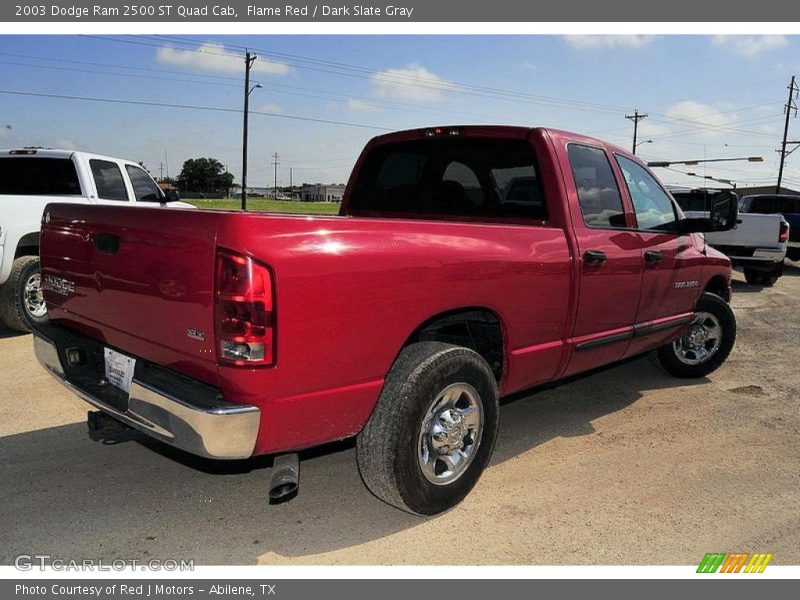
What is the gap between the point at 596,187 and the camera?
4168 millimetres

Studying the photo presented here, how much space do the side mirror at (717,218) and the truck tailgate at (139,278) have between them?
393 cm

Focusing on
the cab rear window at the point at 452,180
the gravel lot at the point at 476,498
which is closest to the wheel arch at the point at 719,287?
the gravel lot at the point at 476,498

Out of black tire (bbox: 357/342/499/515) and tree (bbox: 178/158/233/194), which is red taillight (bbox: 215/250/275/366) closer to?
black tire (bbox: 357/342/499/515)

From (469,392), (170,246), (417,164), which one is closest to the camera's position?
(170,246)

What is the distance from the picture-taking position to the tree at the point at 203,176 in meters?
109

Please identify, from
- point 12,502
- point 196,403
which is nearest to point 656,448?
point 196,403

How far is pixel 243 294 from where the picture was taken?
7.58 ft

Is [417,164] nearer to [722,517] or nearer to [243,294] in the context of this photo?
[243,294]

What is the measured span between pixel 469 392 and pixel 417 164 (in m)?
1.87

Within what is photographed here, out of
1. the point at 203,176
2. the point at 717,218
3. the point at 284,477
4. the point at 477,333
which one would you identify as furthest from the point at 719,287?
the point at 203,176

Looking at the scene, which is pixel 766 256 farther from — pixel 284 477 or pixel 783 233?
pixel 284 477

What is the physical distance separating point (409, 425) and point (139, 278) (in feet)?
4.40

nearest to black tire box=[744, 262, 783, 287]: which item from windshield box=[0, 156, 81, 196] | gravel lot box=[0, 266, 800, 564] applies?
gravel lot box=[0, 266, 800, 564]

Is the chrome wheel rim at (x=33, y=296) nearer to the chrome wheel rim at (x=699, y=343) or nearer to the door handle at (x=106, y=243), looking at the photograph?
the door handle at (x=106, y=243)
